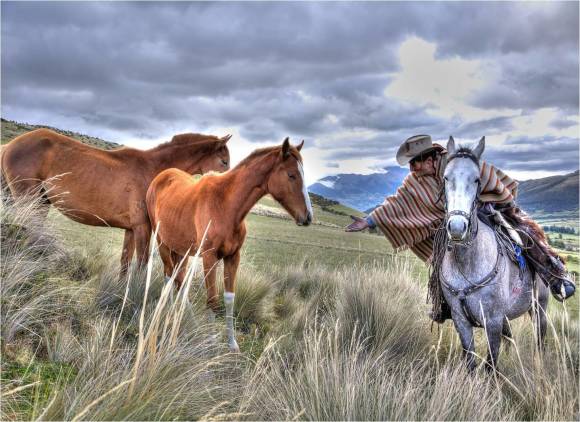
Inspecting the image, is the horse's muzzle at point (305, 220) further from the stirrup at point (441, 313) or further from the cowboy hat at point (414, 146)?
the stirrup at point (441, 313)

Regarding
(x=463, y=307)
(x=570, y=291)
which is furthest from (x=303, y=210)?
(x=570, y=291)

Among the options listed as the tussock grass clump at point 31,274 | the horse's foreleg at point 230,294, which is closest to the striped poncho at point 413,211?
the horse's foreleg at point 230,294

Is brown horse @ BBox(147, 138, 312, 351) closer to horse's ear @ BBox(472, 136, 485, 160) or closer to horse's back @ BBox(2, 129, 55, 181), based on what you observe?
horse's ear @ BBox(472, 136, 485, 160)

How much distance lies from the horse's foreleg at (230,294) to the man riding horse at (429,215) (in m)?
1.55

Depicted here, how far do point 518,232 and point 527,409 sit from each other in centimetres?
218

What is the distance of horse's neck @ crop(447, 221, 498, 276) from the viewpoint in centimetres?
449

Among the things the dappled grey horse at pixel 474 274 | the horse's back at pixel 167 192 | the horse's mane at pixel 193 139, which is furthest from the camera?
the horse's mane at pixel 193 139

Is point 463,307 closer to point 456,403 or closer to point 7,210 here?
point 456,403

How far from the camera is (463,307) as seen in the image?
15.1ft

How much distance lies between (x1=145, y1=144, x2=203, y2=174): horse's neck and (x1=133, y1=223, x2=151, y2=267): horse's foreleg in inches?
40.5

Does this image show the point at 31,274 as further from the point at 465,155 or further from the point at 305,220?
the point at 465,155

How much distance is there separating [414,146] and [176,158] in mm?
4159

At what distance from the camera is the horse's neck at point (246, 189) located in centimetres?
543

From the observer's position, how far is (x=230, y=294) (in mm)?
5383
